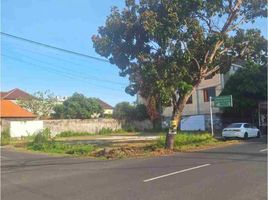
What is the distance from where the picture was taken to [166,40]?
23.7 meters

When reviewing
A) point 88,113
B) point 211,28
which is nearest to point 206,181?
point 211,28

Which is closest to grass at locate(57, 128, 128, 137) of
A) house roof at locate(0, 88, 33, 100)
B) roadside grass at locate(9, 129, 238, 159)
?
roadside grass at locate(9, 129, 238, 159)

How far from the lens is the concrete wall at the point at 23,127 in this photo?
161 feet

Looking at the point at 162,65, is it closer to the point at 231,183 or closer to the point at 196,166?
the point at 196,166

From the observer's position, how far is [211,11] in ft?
80.5

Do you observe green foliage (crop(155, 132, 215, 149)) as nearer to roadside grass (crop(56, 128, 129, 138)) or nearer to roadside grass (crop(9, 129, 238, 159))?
roadside grass (crop(9, 129, 238, 159))

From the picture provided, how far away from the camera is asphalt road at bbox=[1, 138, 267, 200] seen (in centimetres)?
1086

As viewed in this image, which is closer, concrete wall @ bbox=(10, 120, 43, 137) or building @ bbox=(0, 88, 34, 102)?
concrete wall @ bbox=(10, 120, 43, 137)

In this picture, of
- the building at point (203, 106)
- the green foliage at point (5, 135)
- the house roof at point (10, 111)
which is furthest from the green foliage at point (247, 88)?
the house roof at point (10, 111)

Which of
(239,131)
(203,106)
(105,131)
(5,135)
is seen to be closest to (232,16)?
(239,131)

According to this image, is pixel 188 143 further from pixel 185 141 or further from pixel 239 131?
pixel 239 131

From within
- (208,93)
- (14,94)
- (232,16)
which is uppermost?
(14,94)

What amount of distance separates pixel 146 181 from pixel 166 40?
1196cm

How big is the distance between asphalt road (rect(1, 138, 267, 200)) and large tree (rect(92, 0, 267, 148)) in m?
7.04
